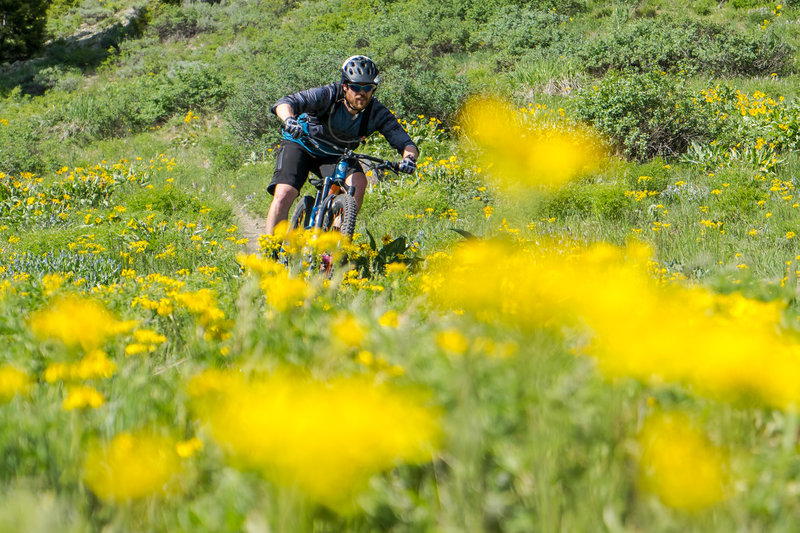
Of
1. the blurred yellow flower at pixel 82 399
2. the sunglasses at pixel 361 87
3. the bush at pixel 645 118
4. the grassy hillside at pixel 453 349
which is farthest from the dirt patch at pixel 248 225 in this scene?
the blurred yellow flower at pixel 82 399

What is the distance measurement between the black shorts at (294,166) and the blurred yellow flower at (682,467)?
13.1ft

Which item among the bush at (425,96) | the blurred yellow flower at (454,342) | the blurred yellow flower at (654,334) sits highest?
the blurred yellow flower at (654,334)

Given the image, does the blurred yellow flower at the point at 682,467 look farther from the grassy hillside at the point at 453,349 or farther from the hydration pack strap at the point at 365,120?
the hydration pack strap at the point at 365,120

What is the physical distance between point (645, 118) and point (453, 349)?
25.2 feet

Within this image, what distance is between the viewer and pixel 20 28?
25.3 metres

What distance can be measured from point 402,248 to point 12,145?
1089 cm

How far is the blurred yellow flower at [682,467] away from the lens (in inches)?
39.4

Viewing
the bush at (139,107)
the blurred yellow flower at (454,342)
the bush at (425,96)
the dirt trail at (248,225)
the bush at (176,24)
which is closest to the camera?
the blurred yellow flower at (454,342)

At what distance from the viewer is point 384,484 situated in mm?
1491

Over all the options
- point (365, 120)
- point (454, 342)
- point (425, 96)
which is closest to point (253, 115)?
point (425, 96)

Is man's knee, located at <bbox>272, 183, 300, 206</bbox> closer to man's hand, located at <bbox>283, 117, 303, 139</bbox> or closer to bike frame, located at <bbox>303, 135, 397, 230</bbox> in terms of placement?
bike frame, located at <bbox>303, 135, 397, 230</bbox>

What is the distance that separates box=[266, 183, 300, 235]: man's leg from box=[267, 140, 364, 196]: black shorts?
0.06 metres

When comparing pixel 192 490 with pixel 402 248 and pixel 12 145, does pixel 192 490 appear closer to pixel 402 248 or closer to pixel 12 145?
pixel 402 248

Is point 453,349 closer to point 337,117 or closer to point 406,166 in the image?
point 406,166
